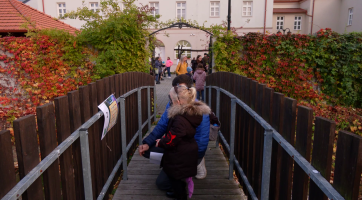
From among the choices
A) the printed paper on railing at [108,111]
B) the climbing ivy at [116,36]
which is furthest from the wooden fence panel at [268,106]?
the climbing ivy at [116,36]

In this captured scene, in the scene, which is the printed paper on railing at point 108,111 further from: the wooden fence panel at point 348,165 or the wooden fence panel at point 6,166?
the wooden fence panel at point 348,165

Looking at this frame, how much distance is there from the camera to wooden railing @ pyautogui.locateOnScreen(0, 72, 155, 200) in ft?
4.79

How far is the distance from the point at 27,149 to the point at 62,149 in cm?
40

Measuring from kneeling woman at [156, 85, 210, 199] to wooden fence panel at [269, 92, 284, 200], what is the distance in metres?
0.84

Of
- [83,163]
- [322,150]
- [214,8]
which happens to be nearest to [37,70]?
[83,163]

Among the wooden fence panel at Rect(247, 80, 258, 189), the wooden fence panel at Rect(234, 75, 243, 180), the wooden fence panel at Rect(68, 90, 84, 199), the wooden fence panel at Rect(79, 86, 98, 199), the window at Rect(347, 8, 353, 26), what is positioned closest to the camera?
the wooden fence panel at Rect(68, 90, 84, 199)

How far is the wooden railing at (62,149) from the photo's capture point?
1.46 metres

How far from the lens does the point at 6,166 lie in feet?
4.50

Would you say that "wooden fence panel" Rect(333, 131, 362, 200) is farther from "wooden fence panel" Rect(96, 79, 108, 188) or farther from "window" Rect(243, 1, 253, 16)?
"window" Rect(243, 1, 253, 16)

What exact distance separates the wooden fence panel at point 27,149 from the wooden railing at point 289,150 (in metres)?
1.59

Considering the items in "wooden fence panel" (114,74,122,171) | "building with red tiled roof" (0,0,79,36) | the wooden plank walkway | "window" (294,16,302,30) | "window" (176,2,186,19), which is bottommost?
the wooden plank walkway

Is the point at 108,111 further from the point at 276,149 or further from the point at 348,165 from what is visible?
the point at 348,165

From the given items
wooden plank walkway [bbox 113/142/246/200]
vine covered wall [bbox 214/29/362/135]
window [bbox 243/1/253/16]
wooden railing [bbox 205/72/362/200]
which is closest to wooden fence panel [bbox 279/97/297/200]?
wooden railing [bbox 205/72/362/200]

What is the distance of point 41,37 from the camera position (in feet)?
25.8
